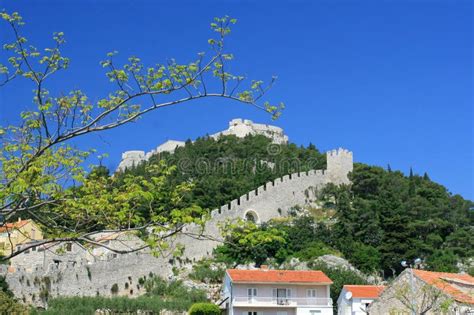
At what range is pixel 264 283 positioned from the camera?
135 feet

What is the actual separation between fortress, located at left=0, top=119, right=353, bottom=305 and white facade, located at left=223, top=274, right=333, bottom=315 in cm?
338

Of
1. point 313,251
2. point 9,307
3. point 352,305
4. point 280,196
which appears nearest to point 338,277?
point 352,305

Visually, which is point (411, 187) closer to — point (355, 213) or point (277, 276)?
point (355, 213)

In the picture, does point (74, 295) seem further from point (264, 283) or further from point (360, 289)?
point (360, 289)

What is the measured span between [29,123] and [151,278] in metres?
36.3

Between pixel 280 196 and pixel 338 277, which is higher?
pixel 280 196

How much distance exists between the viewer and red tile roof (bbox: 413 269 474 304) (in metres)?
27.1

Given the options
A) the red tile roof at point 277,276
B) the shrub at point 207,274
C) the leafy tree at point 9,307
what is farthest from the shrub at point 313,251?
the leafy tree at point 9,307

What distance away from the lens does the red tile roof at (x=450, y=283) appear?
27.1 meters

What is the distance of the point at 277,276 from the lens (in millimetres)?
41906

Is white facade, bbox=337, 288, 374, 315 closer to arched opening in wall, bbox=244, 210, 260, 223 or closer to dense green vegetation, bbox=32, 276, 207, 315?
dense green vegetation, bbox=32, 276, 207, 315

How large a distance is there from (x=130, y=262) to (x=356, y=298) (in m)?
15.4

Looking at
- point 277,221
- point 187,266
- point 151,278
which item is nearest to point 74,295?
point 151,278

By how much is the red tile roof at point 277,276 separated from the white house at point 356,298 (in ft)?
6.43
